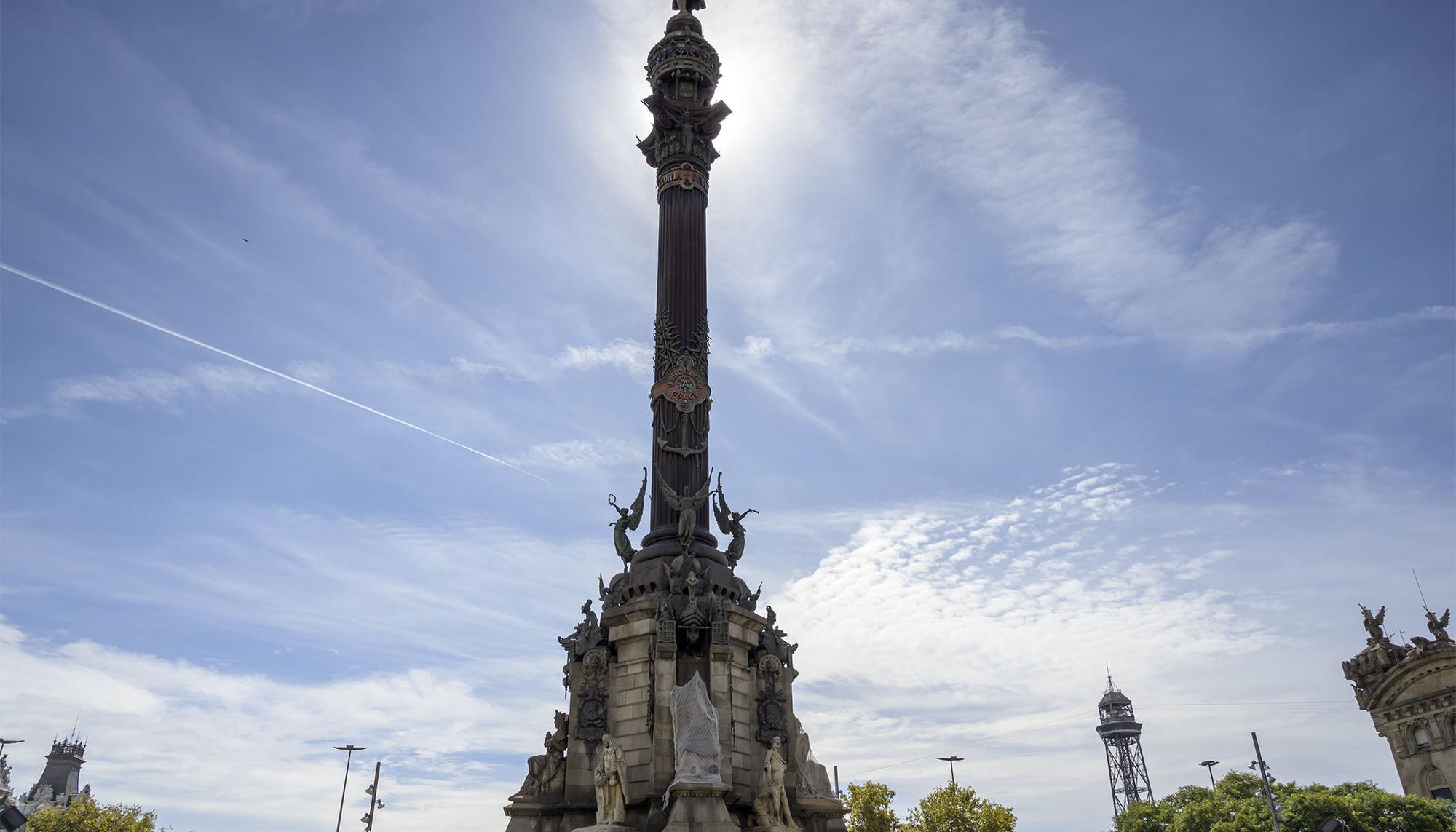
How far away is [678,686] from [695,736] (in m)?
1.89

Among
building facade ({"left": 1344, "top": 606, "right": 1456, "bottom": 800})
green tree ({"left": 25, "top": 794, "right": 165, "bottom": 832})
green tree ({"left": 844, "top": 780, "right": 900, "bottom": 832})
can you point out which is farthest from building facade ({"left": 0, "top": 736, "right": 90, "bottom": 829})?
building facade ({"left": 1344, "top": 606, "right": 1456, "bottom": 800})

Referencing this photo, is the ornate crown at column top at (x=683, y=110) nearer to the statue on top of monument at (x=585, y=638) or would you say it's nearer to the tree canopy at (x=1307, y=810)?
the statue on top of monument at (x=585, y=638)

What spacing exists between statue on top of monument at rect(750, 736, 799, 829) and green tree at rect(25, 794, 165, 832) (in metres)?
51.7

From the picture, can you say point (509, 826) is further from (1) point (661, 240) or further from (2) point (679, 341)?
(1) point (661, 240)

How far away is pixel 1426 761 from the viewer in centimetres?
5891

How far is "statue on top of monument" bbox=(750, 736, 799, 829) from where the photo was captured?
28.1 meters

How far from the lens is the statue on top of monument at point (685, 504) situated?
3262 cm

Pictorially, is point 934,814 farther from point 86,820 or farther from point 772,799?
point 86,820

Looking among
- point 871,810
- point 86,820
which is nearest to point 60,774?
point 86,820

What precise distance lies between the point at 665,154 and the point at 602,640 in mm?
20487

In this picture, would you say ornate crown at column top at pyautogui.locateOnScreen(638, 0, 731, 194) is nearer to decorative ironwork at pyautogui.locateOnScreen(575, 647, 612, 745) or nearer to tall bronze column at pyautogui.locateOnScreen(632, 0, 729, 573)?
tall bronze column at pyautogui.locateOnScreen(632, 0, 729, 573)

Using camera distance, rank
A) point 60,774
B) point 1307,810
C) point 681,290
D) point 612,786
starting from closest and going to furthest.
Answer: point 612,786 → point 681,290 → point 1307,810 → point 60,774

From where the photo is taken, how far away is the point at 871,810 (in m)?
57.7

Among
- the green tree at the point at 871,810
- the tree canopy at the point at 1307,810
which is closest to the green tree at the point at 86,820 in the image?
the green tree at the point at 871,810
